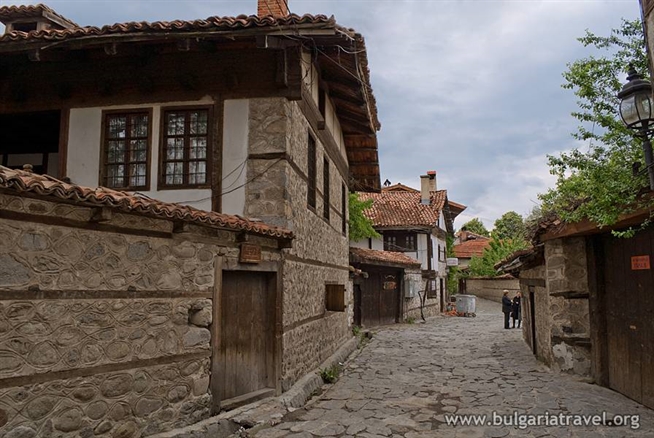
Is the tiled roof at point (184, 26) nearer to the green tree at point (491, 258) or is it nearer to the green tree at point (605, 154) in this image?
the green tree at point (605, 154)

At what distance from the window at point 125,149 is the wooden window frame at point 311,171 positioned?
2.84 meters

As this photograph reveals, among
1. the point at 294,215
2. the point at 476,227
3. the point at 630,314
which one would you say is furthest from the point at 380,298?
the point at 476,227

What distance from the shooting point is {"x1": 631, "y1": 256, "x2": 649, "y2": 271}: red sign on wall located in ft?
22.4

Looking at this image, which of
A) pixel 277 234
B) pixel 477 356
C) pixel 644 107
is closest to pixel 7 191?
pixel 277 234

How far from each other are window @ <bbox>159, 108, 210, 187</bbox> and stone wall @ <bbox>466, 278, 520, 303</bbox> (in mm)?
29203

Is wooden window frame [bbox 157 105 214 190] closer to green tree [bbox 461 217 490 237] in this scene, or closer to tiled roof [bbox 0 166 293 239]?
tiled roof [bbox 0 166 293 239]

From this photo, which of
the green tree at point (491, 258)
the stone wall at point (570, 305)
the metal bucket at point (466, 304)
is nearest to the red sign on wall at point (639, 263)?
the stone wall at point (570, 305)

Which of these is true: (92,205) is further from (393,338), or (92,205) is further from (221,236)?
(393,338)

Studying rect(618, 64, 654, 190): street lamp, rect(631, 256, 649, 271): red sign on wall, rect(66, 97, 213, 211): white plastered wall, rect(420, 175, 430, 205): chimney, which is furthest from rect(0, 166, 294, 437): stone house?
rect(420, 175, 430, 205): chimney

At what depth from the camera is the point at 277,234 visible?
23.0 ft

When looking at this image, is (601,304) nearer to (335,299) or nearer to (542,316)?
(542,316)

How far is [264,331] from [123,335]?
2.71 meters

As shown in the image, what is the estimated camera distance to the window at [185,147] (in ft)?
25.3

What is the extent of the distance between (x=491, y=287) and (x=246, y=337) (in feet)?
106
